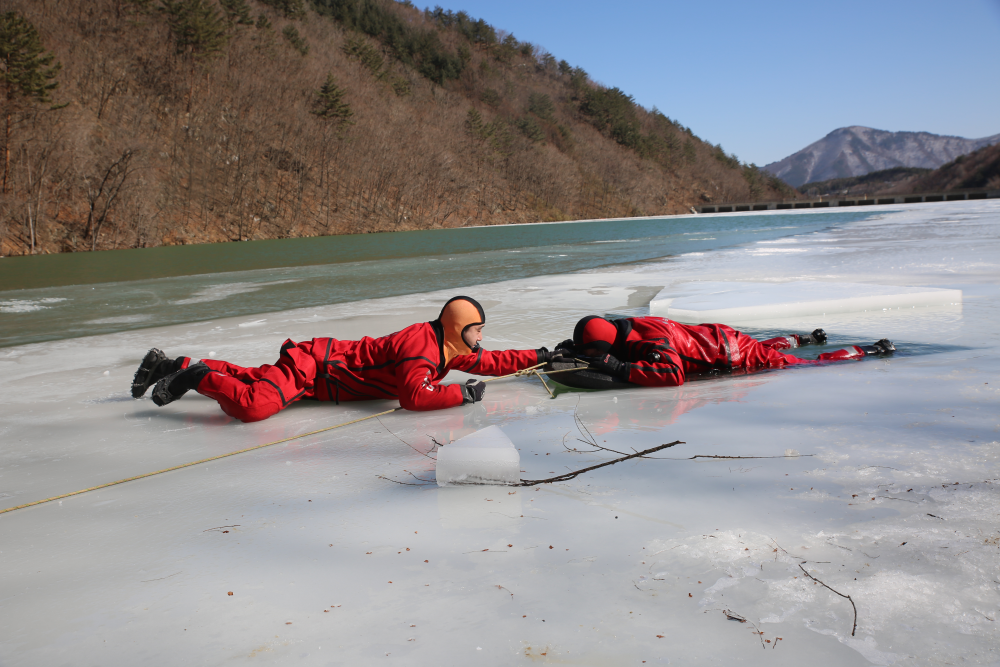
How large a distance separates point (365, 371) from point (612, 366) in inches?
55.2

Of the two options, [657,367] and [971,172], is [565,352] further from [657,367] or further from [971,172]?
[971,172]

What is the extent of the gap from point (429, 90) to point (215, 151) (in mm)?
29758

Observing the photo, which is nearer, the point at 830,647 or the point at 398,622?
the point at 830,647

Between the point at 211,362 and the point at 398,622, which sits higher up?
the point at 211,362

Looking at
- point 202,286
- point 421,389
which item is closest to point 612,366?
point 421,389

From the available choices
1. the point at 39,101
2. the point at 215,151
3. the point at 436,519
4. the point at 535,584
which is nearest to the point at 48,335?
the point at 436,519

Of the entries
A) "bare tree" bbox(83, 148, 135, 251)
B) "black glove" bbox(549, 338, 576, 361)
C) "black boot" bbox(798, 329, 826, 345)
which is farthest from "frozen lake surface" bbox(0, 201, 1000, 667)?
"bare tree" bbox(83, 148, 135, 251)

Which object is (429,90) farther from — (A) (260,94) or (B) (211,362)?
(B) (211,362)

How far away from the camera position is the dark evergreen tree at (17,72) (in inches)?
1081

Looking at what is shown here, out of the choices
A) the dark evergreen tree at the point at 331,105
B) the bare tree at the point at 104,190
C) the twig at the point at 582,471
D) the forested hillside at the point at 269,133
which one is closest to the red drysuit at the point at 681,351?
the twig at the point at 582,471

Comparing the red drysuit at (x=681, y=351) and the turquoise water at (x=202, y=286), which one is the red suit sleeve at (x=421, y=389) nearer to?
the red drysuit at (x=681, y=351)

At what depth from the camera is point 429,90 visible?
208 ft

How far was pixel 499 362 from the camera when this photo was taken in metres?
3.83

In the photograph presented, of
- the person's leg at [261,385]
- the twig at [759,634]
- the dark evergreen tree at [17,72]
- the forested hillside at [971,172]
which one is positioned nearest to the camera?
the twig at [759,634]
